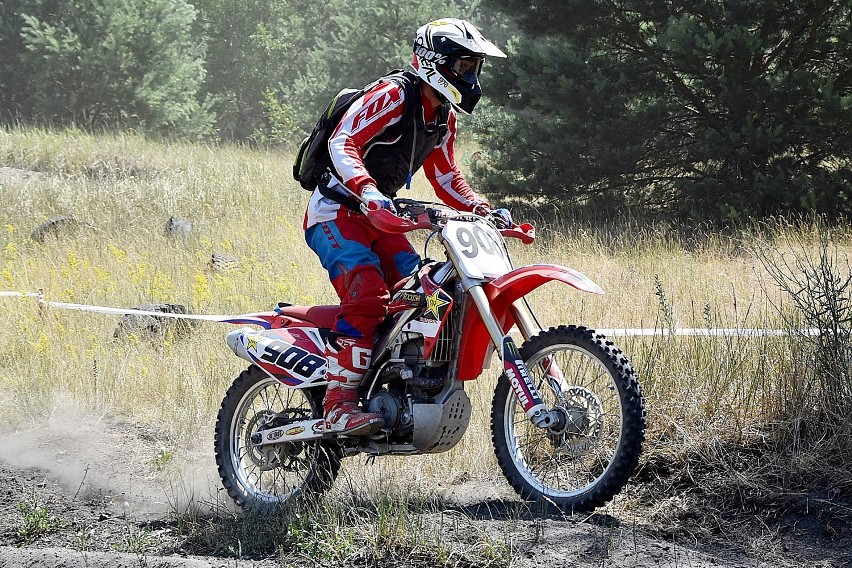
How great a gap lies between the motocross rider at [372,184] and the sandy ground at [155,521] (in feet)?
2.83

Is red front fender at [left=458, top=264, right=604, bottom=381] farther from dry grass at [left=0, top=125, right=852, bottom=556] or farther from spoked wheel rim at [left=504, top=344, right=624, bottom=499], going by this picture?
dry grass at [left=0, top=125, right=852, bottom=556]

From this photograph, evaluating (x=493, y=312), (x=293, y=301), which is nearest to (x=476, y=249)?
(x=493, y=312)

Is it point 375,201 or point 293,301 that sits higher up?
point 375,201

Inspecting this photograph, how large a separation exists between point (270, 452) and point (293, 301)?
177 inches

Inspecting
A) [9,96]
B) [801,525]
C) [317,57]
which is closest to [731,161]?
[801,525]

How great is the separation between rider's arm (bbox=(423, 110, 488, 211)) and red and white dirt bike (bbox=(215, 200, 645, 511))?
65 centimetres

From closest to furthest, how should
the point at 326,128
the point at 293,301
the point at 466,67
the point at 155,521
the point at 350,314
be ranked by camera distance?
1. the point at 466,67
2. the point at 350,314
3. the point at 326,128
4. the point at 155,521
5. the point at 293,301

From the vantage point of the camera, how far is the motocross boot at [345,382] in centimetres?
511

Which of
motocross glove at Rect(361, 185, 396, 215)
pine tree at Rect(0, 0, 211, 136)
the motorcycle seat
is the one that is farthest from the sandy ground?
pine tree at Rect(0, 0, 211, 136)

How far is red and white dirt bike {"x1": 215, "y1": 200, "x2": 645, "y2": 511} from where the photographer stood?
463cm

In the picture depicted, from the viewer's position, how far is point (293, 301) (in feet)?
32.8

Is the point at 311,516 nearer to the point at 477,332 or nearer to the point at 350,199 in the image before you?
the point at 477,332

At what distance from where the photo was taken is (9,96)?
34.8 m

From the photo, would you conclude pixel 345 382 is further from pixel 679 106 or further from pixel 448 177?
pixel 679 106
